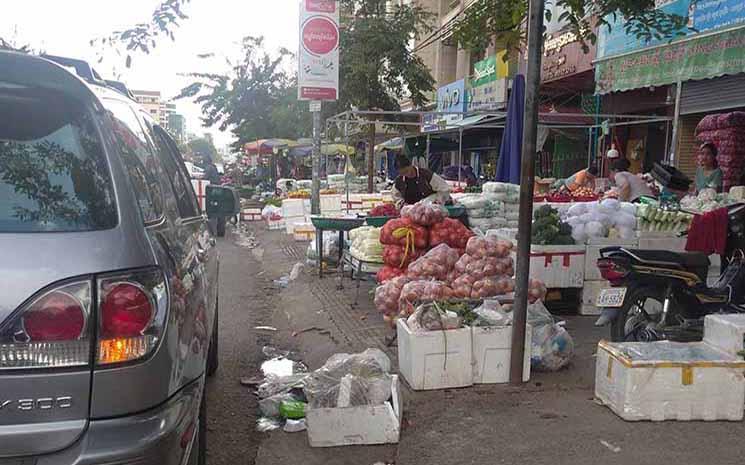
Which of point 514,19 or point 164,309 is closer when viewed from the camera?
point 164,309

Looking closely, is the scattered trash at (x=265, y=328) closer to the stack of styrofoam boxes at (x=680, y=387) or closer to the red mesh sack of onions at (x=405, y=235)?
the red mesh sack of onions at (x=405, y=235)

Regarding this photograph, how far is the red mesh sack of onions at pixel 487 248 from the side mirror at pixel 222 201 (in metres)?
2.40

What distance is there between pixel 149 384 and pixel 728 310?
4727mm

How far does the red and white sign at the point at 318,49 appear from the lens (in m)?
10.3

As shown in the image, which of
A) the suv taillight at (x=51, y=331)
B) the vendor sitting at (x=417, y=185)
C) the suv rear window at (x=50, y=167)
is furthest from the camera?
the vendor sitting at (x=417, y=185)

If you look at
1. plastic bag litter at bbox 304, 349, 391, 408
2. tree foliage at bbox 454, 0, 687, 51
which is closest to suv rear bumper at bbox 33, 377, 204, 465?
plastic bag litter at bbox 304, 349, 391, 408

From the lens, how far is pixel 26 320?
193cm

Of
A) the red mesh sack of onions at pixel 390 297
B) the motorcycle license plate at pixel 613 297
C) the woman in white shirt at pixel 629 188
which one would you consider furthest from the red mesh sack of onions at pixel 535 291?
the woman in white shirt at pixel 629 188

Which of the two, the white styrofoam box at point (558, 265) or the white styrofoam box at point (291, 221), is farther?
the white styrofoam box at point (291, 221)

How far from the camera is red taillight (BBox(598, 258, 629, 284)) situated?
16.9 ft

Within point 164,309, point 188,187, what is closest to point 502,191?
point 188,187

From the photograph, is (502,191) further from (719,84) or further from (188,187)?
(188,187)

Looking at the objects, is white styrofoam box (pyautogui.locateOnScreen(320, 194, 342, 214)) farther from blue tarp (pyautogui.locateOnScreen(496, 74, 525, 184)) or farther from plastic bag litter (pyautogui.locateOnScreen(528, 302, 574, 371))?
plastic bag litter (pyautogui.locateOnScreen(528, 302, 574, 371))

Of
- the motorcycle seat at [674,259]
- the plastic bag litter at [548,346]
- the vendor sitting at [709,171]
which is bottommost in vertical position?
the plastic bag litter at [548,346]
